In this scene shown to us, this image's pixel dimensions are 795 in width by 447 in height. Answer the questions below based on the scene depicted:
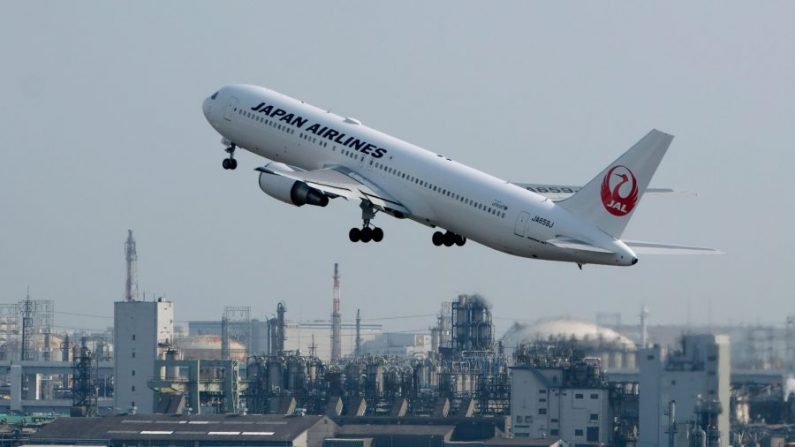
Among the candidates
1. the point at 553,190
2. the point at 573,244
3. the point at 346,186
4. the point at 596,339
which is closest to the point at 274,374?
the point at 596,339

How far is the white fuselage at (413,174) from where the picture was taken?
75125 millimetres

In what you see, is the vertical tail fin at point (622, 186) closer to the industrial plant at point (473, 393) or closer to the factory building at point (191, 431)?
the industrial plant at point (473, 393)

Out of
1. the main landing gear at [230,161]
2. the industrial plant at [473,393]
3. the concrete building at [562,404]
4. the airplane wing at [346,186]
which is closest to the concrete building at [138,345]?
the industrial plant at [473,393]

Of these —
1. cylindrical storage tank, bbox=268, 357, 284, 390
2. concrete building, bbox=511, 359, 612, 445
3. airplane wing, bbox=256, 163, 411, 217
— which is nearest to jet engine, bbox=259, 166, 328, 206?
airplane wing, bbox=256, 163, 411, 217

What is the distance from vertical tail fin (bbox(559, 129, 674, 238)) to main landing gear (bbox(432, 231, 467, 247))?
35.7ft

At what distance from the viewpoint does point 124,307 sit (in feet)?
641

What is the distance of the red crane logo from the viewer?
74.4 metres

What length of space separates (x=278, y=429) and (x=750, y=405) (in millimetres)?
48844

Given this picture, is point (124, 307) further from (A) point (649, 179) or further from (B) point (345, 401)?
(A) point (649, 179)

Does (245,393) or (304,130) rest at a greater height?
(304,130)

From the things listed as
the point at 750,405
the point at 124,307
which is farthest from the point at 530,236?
the point at 124,307

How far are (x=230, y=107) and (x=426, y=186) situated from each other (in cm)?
1550

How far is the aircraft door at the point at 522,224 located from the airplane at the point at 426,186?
0.14 ft

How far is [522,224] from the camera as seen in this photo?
75875 millimetres
